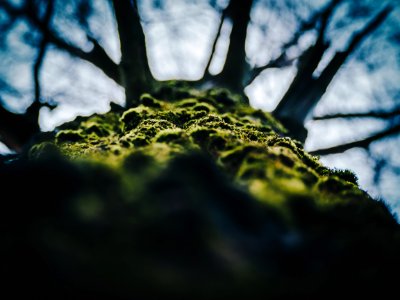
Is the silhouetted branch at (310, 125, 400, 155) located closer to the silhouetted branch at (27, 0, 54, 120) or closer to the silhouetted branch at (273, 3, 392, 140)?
the silhouetted branch at (273, 3, 392, 140)

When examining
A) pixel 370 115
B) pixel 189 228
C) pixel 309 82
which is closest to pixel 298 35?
pixel 309 82

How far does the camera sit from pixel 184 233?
0.84 metres

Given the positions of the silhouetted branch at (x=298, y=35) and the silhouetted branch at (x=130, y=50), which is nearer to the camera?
the silhouetted branch at (x=130, y=50)

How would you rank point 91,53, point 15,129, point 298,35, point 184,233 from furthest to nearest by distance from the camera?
point 298,35 < point 91,53 < point 15,129 < point 184,233

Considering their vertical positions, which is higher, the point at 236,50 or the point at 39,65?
the point at 236,50

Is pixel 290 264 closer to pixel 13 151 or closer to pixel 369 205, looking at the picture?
pixel 369 205

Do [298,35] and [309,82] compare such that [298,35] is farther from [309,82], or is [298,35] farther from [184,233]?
[184,233]

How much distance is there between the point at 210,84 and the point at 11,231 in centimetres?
348

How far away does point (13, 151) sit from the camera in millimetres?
3406

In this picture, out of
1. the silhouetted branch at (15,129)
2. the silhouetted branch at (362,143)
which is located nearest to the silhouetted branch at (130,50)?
the silhouetted branch at (15,129)

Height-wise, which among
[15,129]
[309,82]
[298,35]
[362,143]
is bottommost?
[15,129]

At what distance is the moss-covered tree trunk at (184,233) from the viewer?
2.59 feet

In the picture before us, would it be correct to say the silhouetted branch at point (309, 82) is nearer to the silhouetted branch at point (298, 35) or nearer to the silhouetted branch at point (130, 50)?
the silhouetted branch at point (298, 35)

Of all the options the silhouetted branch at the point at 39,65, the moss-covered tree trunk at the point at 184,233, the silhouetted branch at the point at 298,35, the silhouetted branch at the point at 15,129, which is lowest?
the moss-covered tree trunk at the point at 184,233
